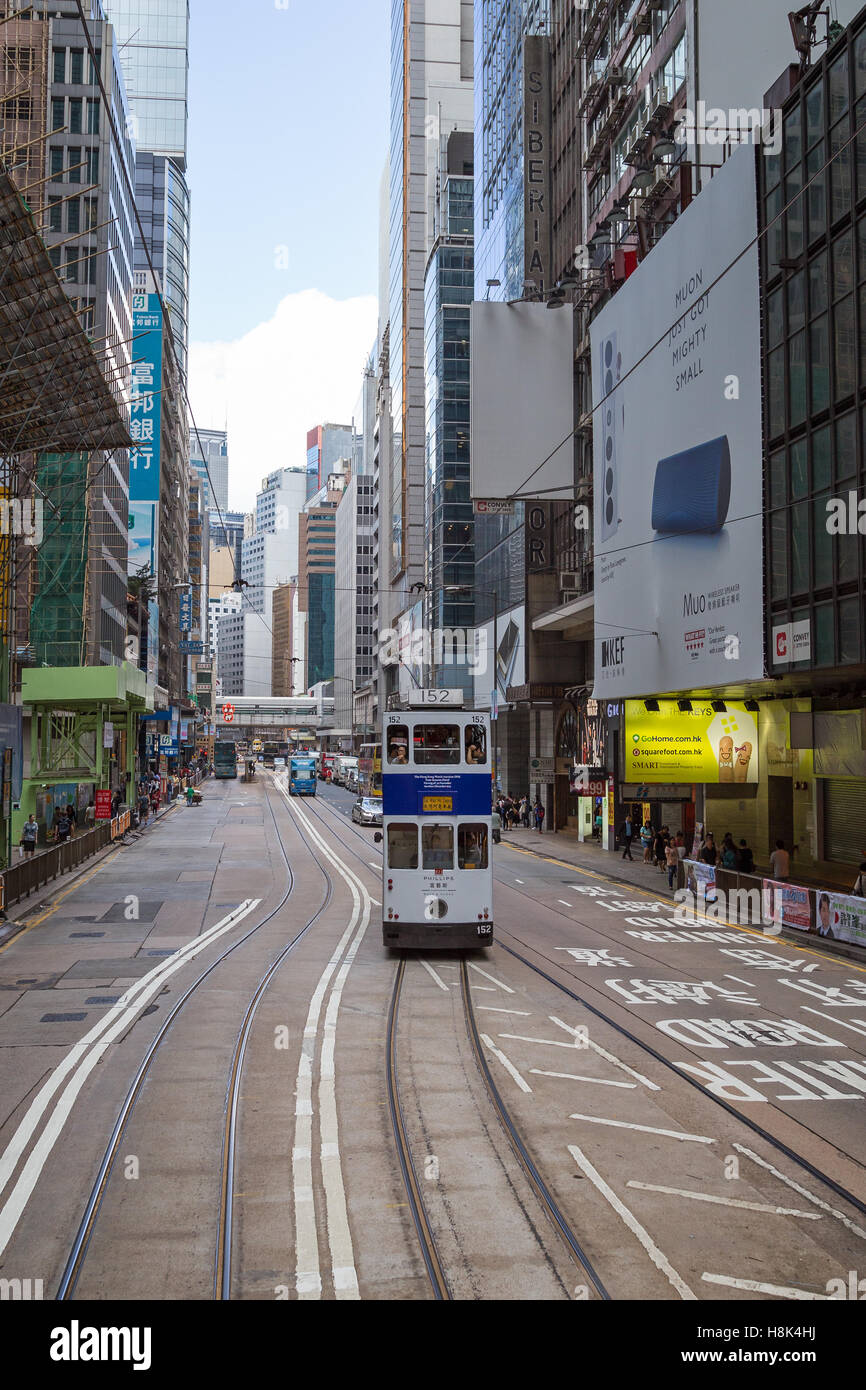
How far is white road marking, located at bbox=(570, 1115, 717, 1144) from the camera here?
32.7ft

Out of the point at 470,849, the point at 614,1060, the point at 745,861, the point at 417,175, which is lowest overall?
the point at 614,1060

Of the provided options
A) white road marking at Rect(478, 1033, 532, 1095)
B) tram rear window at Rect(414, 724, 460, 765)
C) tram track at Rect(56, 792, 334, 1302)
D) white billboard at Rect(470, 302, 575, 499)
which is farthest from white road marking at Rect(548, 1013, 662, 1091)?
white billboard at Rect(470, 302, 575, 499)

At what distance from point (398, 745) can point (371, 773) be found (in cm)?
5589

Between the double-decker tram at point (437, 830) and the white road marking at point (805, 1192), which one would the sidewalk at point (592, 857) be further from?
the white road marking at point (805, 1192)

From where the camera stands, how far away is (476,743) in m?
19.7

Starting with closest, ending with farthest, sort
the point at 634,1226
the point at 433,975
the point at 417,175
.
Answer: the point at 634,1226, the point at 433,975, the point at 417,175

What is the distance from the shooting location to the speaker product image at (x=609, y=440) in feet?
122

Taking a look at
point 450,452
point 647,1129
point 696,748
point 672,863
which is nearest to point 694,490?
point 696,748

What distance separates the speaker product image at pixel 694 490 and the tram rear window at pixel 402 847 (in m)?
13.1

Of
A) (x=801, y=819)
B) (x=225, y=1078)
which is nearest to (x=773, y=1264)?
(x=225, y=1078)

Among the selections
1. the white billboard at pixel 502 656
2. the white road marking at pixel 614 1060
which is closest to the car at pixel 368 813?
the white billboard at pixel 502 656

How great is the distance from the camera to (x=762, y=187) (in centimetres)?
2573

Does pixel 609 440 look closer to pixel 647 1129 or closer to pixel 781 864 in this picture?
pixel 781 864
